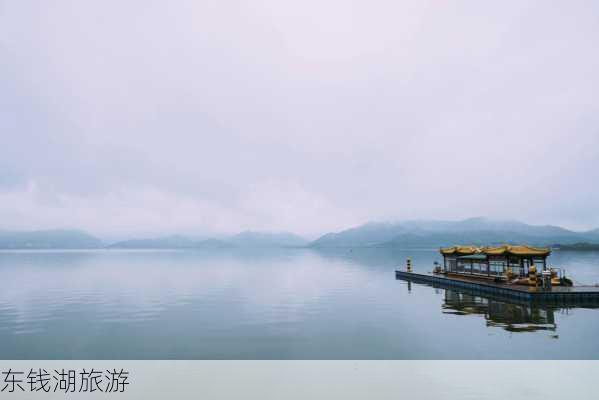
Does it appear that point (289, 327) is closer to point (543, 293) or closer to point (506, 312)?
point (506, 312)

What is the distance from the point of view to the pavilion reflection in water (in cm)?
2864

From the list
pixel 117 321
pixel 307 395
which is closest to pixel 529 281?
pixel 307 395

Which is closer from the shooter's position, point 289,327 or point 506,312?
point 289,327

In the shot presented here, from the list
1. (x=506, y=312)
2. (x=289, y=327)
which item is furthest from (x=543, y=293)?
(x=289, y=327)

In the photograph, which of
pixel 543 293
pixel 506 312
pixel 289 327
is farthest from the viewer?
pixel 543 293

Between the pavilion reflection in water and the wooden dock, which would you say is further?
the wooden dock

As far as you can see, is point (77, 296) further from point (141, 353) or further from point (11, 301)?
point (141, 353)

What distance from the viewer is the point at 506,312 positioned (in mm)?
33781

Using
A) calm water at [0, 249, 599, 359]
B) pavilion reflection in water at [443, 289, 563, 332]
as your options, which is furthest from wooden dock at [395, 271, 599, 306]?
calm water at [0, 249, 599, 359]

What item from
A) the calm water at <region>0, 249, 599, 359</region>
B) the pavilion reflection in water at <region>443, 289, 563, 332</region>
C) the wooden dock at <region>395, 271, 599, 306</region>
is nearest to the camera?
the calm water at <region>0, 249, 599, 359</region>

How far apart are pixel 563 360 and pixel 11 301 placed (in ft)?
172

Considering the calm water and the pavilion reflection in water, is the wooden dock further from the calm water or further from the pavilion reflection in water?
the calm water

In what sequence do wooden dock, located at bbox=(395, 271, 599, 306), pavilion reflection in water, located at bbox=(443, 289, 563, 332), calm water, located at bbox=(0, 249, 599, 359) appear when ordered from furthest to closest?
wooden dock, located at bbox=(395, 271, 599, 306) < pavilion reflection in water, located at bbox=(443, 289, 563, 332) < calm water, located at bbox=(0, 249, 599, 359)

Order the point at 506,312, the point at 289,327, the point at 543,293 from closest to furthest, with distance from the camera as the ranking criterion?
1. the point at 289,327
2. the point at 506,312
3. the point at 543,293
